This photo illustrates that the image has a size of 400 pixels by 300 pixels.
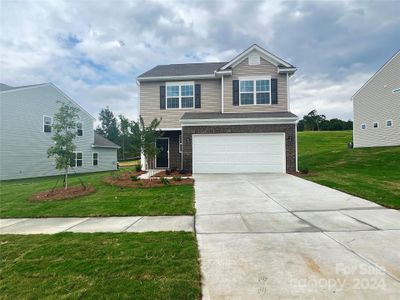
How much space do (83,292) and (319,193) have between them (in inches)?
304

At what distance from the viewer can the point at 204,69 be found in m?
16.6

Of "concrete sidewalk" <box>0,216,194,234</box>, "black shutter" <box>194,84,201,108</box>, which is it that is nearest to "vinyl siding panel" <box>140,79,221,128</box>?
"black shutter" <box>194,84,201,108</box>

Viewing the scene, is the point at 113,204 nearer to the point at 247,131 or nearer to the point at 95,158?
the point at 247,131

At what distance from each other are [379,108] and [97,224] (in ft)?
86.5

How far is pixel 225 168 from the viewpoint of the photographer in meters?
13.3

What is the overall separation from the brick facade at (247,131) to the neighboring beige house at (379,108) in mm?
14325

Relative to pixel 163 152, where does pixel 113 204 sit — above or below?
below

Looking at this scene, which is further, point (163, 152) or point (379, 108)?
point (379, 108)

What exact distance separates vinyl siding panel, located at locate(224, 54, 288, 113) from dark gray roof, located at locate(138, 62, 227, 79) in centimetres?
180

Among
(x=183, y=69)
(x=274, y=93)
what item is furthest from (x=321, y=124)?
(x=183, y=69)

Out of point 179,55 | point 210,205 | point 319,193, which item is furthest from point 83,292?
point 179,55

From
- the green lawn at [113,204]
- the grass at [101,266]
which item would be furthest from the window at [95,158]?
the grass at [101,266]

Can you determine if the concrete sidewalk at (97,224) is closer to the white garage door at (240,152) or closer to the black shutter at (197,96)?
the white garage door at (240,152)

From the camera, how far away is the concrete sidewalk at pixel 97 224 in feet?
16.4
